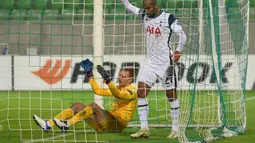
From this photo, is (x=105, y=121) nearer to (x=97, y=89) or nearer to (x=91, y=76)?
(x=97, y=89)

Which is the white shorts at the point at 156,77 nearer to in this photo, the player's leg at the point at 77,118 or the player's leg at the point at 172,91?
the player's leg at the point at 172,91

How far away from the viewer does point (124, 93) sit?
930cm

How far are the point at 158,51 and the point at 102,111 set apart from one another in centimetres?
115

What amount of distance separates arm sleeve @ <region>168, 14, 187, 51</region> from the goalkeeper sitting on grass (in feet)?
2.55

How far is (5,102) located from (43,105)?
1510 mm

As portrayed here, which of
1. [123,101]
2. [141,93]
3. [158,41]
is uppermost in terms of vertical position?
[158,41]

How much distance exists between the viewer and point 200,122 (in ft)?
36.0

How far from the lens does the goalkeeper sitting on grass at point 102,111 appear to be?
900 cm

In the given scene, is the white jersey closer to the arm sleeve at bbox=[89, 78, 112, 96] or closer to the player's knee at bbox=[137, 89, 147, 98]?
the player's knee at bbox=[137, 89, 147, 98]

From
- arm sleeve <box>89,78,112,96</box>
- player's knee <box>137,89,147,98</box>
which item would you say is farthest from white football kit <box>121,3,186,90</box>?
arm sleeve <box>89,78,112,96</box>

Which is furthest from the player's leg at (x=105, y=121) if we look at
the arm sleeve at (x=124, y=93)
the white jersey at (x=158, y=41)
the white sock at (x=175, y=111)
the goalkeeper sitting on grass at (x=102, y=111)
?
the white jersey at (x=158, y=41)

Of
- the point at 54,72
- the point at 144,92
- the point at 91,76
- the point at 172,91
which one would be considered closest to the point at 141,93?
the point at 144,92

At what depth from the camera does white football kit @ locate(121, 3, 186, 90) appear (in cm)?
949

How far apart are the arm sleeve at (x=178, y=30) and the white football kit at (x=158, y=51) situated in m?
0.03
